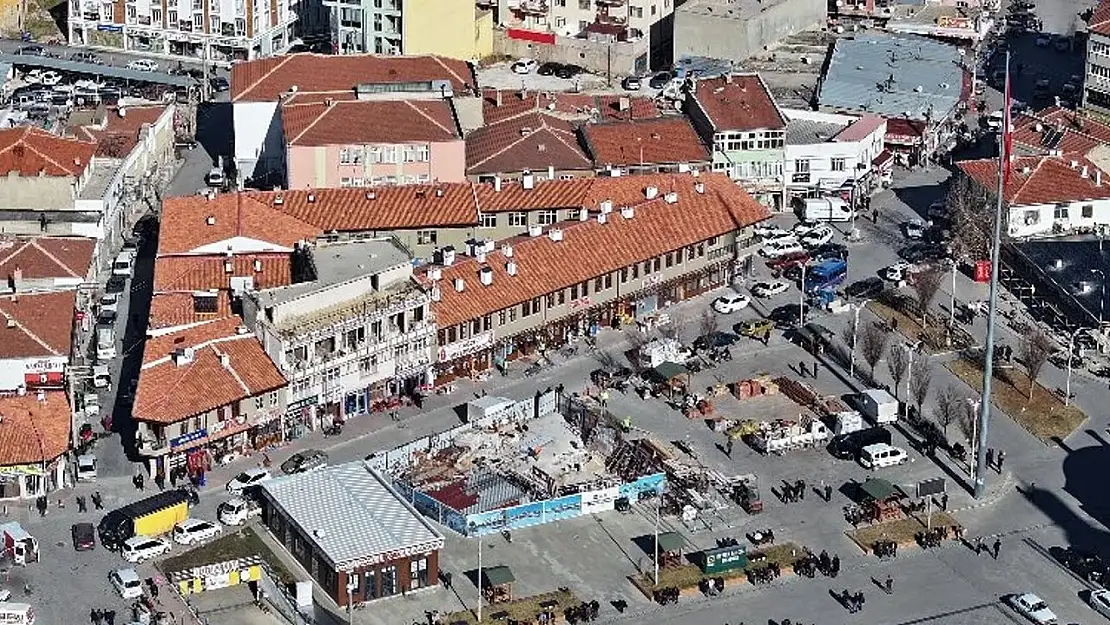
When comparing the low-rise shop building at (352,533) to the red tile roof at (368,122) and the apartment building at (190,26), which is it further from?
the apartment building at (190,26)

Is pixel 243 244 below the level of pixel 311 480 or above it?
above

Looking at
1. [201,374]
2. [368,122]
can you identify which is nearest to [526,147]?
[368,122]

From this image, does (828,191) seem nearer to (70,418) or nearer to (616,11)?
(616,11)

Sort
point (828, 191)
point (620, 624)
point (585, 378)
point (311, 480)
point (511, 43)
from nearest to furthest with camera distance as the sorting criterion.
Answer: point (620, 624)
point (311, 480)
point (585, 378)
point (828, 191)
point (511, 43)

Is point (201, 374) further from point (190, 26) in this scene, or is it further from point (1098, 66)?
point (1098, 66)

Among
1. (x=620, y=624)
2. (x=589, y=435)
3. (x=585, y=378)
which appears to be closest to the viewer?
(x=620, y=624)

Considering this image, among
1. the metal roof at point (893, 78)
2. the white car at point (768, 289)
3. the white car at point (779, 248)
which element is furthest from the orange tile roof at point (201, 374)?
the metal roof at point (893, 78)

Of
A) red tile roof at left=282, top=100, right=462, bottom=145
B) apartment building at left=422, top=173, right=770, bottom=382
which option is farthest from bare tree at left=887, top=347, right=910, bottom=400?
red tile roof at left=282, top=100, right=462, bottom=145

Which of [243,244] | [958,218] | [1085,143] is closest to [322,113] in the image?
[243,244]
